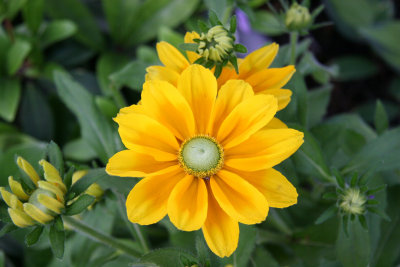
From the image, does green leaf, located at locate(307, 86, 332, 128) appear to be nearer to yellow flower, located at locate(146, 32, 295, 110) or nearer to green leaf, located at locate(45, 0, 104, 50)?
yellow flower, located at locate(146, 32, 295, 110)

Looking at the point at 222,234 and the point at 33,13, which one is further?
the point at 33,13

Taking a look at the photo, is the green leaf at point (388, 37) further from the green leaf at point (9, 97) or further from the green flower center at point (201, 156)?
the green leaf at point (9, 97)

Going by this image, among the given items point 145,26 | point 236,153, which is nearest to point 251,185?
point 236,153

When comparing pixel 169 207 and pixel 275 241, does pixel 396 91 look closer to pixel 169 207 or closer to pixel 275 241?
pixel 275 241

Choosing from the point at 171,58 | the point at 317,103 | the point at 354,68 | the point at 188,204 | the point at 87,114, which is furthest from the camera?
the point at 354,68

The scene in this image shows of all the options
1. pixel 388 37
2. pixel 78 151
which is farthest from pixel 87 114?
pixel 388 37

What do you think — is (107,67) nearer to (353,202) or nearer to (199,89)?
(199,89)

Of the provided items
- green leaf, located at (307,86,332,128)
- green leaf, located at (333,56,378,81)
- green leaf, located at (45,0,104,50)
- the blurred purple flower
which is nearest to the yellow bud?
green leaf, located at (307,86,332,128)
